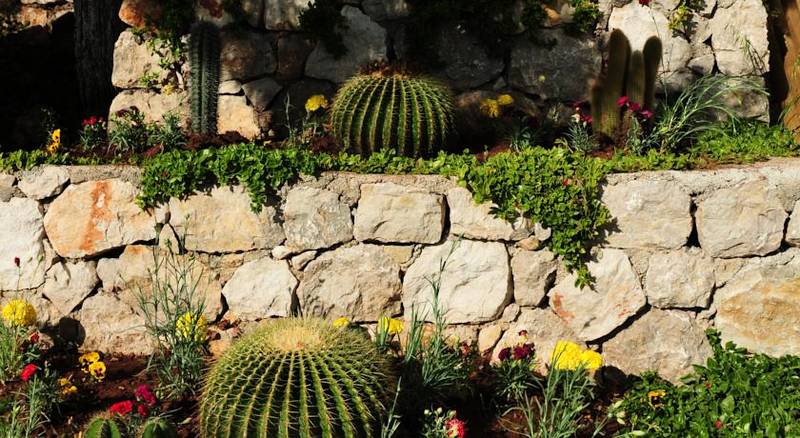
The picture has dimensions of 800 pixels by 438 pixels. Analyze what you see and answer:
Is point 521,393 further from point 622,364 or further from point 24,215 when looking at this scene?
point 24,215

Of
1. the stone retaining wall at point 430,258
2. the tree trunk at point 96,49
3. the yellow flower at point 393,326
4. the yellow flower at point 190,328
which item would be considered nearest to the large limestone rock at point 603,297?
the stone retaining wall at point 430,258

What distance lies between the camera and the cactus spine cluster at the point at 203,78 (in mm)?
6215

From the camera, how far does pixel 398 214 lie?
5.05 m

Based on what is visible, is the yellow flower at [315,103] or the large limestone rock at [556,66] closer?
the yellow flower at [315,103]

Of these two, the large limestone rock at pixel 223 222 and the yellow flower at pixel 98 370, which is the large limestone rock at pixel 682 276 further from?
the yellow flower at pixel 98 370

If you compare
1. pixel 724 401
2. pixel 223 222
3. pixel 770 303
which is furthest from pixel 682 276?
pixel 223 222

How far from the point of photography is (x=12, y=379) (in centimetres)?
475

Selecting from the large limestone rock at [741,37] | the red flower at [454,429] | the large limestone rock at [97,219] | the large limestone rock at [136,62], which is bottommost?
the red flower at [454,429]

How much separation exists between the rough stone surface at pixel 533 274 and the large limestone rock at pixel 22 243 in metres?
2.90

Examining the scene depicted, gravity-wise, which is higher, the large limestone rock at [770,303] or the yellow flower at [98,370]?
the large limestone rock at [770,303]

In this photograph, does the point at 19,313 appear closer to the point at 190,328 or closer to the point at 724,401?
the point at 190,328

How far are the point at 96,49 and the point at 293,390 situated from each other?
416 centimetres

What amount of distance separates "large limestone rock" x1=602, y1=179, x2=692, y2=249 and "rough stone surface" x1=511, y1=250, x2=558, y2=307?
0.37 m

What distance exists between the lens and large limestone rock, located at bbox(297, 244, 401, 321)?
512cm
